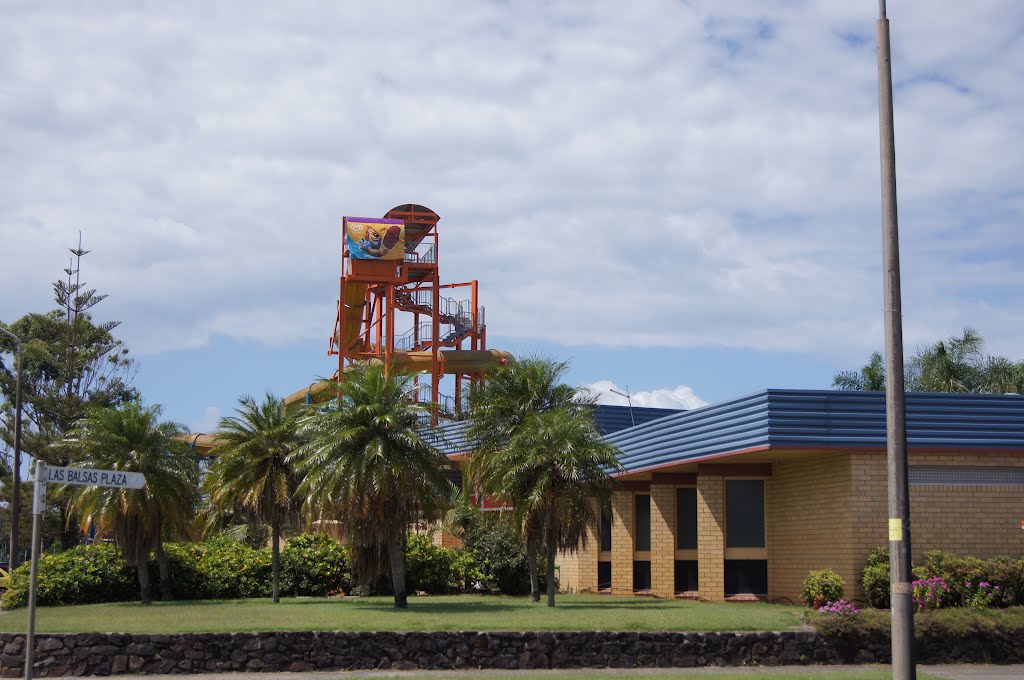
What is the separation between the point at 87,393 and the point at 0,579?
756 inches

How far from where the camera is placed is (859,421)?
2331 centimetres

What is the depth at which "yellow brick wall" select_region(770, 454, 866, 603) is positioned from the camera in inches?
931

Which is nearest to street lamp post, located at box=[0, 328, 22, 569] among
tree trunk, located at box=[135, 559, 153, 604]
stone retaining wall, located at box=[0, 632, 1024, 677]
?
tree trunk, located at box=[135, 559, 153, 604]

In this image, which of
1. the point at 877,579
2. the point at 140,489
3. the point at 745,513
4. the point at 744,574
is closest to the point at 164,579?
the point at 140,489

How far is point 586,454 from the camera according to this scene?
24188mm

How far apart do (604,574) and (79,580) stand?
1578 centimetres

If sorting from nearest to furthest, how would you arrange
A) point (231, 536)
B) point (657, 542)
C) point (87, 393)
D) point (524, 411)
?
point (524, 411), point (657, 542), point (231, 536), point (87, 393)

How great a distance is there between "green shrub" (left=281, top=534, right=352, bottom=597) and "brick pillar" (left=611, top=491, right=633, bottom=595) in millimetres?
8135

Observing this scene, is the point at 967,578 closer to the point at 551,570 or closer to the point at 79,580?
the point at 551,570

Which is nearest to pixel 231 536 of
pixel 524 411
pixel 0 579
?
pixel 0 579

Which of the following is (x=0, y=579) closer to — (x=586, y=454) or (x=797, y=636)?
(x=586, y=454)

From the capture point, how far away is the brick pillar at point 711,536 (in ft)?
88.5

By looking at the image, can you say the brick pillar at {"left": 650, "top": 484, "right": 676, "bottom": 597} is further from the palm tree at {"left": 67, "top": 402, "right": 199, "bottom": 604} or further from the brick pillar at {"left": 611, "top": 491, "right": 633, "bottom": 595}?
the palm tree at {"left": 67, "top": 402, "right": 199, "bottom": 604}

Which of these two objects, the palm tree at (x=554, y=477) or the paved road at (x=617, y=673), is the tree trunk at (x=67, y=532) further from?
the paved road at (x=617, y=673)
